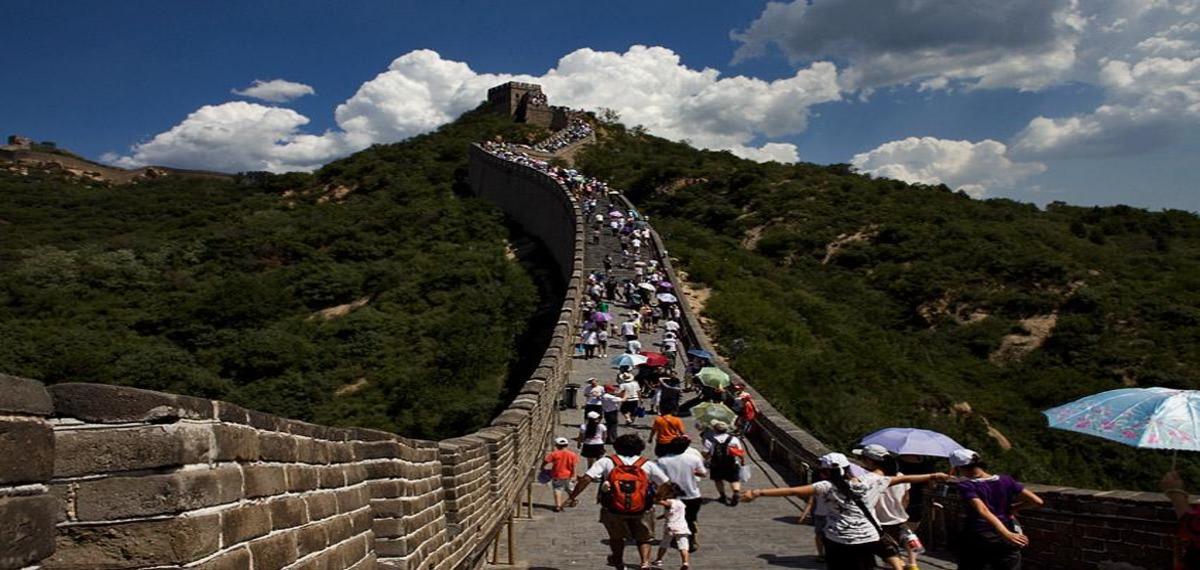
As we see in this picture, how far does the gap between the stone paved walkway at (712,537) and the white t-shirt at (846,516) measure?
209 centimetres

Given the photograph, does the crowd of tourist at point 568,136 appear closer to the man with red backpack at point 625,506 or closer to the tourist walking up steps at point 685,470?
the tourist walking up steps at point 685,470

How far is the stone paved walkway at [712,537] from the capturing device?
844 cm

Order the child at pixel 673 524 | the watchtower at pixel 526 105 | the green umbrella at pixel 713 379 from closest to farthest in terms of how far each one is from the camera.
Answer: the child at pixel 673 524
the green umbrella at pixel 713 379
the watchtower at pixel 526 105

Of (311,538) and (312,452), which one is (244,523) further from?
(312,452)

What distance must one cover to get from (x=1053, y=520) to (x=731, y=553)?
9.55 feet

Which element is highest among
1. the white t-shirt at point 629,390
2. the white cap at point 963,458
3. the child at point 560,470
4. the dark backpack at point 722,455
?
the white cap at point 963,458

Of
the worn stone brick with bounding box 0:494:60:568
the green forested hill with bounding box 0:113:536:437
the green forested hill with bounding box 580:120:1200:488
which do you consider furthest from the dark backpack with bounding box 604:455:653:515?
the green forested hill with bounding box 0:113:536:437

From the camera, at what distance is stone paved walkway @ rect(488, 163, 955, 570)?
844 centimetres

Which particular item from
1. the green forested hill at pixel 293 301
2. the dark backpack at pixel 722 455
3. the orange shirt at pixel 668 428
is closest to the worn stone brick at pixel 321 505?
the orange shirt at pixel 668 428

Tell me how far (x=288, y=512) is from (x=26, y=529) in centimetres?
142

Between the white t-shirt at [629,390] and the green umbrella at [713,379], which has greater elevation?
the green umbrella at [713,379]

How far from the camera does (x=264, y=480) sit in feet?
10.5

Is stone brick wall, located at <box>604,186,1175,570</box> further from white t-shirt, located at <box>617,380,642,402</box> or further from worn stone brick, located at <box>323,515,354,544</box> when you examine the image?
white t-shirt, located at <box>617,380,642,402</box>

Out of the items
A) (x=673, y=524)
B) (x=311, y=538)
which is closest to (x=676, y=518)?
(x=673, y=524)
